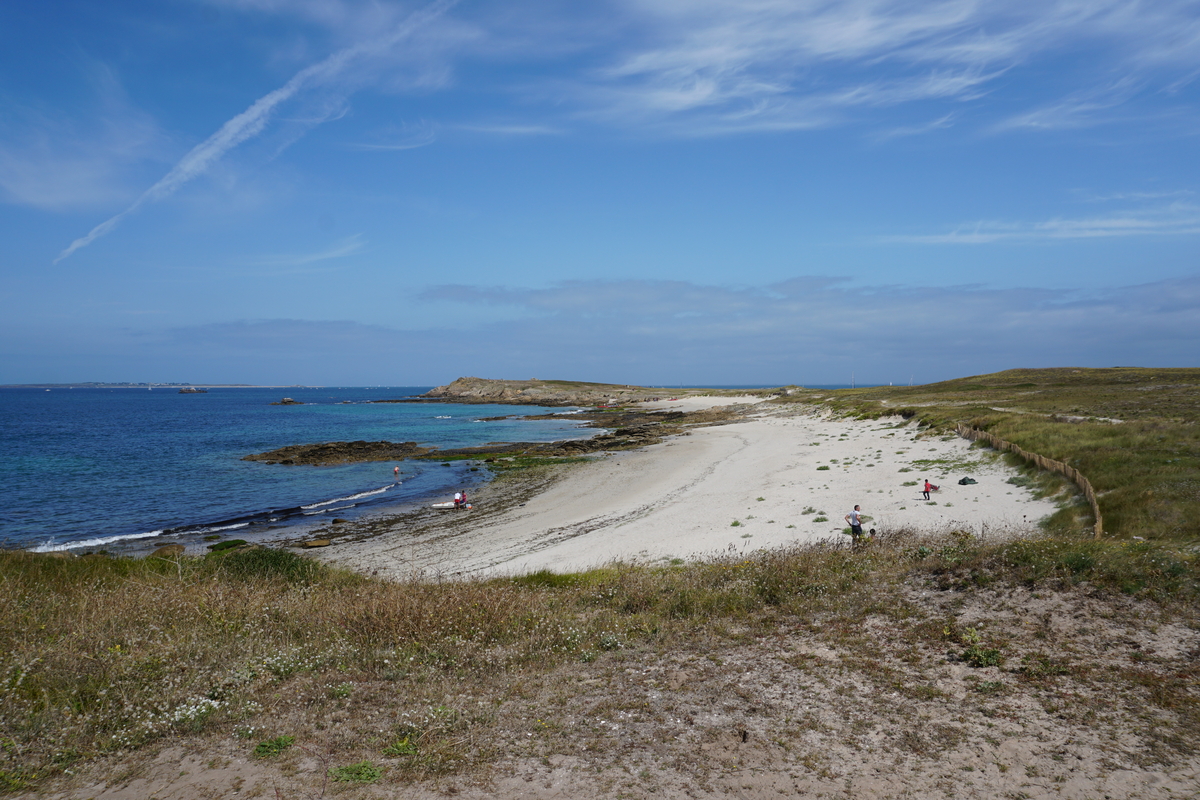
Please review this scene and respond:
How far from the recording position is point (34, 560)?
14.3 m

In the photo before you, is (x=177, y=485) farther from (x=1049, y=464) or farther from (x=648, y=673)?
(x=1049, y=464)

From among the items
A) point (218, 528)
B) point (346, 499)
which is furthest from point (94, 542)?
point (346, 499)

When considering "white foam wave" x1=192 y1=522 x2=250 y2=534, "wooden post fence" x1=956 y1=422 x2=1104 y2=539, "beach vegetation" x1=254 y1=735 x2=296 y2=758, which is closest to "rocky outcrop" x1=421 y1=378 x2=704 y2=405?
"wooden post fence" x1=956 y1=422 x2=1104 y2=539

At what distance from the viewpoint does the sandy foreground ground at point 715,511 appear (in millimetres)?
20250

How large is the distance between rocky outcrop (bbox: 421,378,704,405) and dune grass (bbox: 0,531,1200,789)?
395 ft

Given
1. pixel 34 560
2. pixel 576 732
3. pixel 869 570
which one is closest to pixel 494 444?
pixel 34 560

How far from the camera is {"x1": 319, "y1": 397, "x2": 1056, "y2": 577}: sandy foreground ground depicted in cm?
2025

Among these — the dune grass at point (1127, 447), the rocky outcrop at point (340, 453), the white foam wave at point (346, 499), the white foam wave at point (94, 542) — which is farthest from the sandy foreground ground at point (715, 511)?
the rocky outcrop at point (340, 453)

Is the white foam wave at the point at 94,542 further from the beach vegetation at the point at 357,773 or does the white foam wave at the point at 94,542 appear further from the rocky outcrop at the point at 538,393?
the rocky outcrop at the point at 538,393

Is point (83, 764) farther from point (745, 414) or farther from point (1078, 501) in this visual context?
point (745, 414)

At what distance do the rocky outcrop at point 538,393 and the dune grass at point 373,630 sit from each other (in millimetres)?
120389

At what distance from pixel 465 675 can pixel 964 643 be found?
7.12 meters

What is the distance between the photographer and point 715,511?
2588 cm

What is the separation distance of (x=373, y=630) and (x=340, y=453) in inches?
1883
